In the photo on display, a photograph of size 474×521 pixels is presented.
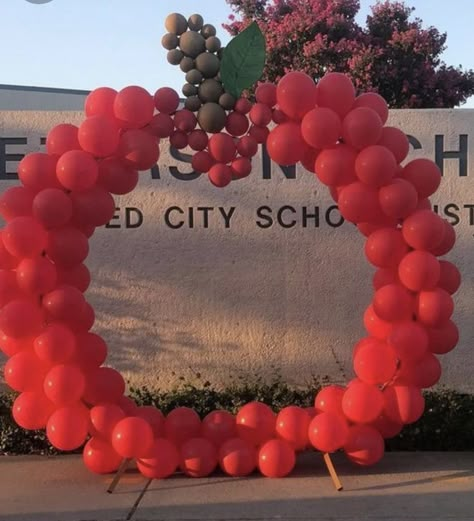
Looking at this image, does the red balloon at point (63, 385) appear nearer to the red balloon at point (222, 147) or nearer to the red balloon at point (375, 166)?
the red balloon at point (222, 147)

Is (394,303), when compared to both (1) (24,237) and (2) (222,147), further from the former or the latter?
(1) (24,237)

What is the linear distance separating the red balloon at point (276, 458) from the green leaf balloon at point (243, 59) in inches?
90.3

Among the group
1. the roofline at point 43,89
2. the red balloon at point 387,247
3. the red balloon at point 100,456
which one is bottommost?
the red balloon at point 100,456

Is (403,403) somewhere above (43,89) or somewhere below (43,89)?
below

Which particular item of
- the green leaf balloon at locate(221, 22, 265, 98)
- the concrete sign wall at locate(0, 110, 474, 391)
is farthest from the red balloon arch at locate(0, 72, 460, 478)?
the concrete sign wall at locate(0, 110, 474, 391)

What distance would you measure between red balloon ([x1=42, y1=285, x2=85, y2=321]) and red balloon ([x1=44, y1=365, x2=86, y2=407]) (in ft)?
1.05

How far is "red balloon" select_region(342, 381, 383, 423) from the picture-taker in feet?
16.3

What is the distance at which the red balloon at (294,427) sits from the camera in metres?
5.11

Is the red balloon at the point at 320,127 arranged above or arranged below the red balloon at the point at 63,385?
above

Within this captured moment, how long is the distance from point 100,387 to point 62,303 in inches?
25.0

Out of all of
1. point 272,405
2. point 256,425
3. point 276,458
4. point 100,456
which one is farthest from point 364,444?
point 100,456

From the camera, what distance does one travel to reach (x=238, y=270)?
6.91 m

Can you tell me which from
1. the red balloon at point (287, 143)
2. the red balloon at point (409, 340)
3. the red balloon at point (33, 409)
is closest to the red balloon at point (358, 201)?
the red balloon at point (287, 143)

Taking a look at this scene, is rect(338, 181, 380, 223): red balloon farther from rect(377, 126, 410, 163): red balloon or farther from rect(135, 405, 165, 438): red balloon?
rect(135, 405, 165, 438): red balloon
